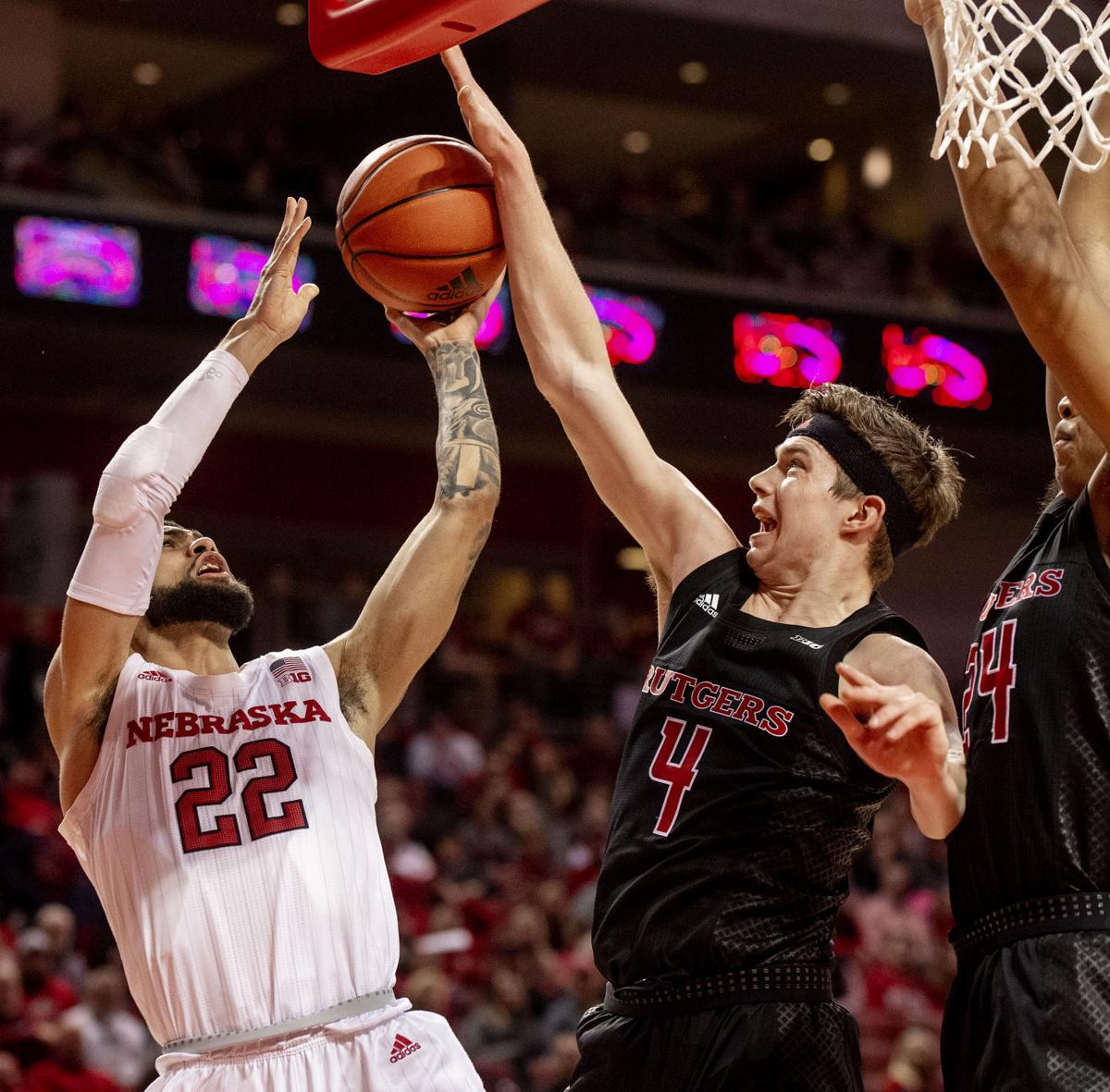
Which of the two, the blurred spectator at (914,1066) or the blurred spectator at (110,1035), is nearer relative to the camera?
the blurred spectator at (110,1035)

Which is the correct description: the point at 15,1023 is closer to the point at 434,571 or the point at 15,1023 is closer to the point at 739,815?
the point at 434,571

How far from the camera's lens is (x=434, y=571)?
13.1 feet

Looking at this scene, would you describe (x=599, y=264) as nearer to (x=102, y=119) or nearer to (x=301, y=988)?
(x=102, y=119)

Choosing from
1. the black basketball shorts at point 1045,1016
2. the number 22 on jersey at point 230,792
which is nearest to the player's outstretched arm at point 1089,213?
the black basketball shorts at point 1045,1016

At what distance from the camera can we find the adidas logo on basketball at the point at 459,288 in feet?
13.6

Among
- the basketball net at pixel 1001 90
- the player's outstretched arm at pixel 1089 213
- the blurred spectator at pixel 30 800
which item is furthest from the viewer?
the blurred spectator at pixel 30 800

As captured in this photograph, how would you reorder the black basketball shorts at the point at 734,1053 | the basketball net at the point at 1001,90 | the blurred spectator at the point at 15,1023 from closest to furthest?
the black basketball shorts at the point at 734,1053 < the basketball net at the point at 1001,90 < the blurred spectator at the point at 15,1023

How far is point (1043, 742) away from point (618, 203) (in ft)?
49.1

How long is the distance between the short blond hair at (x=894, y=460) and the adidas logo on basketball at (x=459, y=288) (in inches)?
37.4

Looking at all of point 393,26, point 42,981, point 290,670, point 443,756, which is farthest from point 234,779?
point 443,756

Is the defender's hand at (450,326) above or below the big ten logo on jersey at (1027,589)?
above

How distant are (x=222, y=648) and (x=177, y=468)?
22.0 inches

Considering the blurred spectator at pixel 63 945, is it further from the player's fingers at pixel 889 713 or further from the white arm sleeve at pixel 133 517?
the player's fingers at pixel 889 713

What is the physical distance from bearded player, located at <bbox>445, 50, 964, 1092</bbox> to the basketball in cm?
56
